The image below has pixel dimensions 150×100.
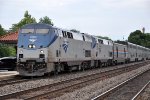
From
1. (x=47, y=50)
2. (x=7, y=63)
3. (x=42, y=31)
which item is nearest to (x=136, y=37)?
(x=7, y=63)

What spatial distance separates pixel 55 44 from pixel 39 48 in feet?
4.40

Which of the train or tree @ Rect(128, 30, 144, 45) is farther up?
tree @ Rect(128, 30, 144, 45)

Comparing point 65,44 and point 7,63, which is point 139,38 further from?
point 65,44

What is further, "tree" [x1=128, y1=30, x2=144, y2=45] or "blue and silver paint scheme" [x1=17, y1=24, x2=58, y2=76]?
"tree" [x1=128, y1=30, x2=144, y2=45]

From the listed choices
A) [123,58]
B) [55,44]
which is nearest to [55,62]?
[55,44]

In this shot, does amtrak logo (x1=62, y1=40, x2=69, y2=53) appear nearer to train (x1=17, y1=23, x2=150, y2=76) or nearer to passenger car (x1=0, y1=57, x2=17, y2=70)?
train (x1=17, y1=23, x2=150, y2=76)

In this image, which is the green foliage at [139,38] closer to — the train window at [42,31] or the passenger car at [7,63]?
the passenger car at [7,63]

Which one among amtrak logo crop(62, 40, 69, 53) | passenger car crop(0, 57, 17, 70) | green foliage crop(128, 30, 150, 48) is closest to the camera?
amtrak logo crop(62, 40, 69, 53)

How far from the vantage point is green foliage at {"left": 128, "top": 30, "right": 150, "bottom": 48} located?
163875 mm

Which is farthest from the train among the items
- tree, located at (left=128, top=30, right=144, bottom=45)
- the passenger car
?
tree, located at (left=128, top=30, right=144, bottom=45)

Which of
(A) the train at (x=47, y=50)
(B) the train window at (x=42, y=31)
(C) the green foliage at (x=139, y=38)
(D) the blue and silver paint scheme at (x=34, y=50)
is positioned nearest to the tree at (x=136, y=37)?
(C) the green foliage at (x=139, y=38)

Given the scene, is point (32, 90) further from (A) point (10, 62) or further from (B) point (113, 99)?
(A) point (10, 62)

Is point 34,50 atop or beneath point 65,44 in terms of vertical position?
beneath

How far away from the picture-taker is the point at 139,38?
166 meters
